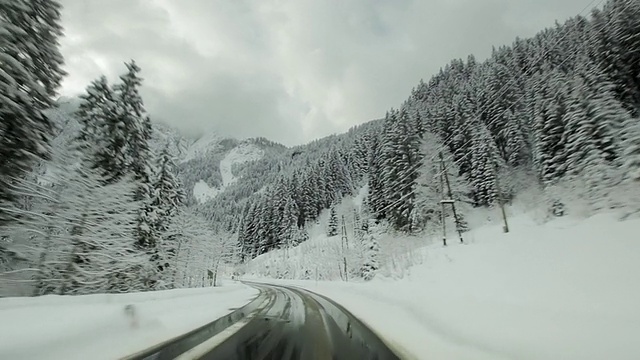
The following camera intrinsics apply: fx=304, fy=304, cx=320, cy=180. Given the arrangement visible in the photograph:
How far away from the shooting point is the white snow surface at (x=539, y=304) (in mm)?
4016

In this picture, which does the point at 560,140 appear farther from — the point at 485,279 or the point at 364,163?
the point at 364,163

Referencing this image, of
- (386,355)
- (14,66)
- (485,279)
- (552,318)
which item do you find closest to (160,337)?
(386,355)

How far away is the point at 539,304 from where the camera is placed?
268 inches

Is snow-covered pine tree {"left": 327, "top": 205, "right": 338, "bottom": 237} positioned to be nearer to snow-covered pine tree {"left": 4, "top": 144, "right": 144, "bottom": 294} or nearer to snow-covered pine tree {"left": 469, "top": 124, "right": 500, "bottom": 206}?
snow-covered pine tree {"left": 469, "top": 124, "right": 500, "bottom": 206}

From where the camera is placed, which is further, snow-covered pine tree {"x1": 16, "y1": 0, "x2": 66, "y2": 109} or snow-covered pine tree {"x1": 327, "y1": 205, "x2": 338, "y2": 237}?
snow-covered pine tree {"x1": 327, "y1": 205, "x2": 338, "y2": 237}

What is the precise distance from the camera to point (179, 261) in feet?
112

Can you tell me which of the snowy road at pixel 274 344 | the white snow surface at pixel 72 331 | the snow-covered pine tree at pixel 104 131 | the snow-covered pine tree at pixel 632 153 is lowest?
the snowy road at pixel 274 344

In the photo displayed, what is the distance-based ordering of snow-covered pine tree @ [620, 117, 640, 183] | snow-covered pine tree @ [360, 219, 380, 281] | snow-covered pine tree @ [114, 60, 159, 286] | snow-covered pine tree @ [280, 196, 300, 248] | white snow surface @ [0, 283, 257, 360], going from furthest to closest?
snow-covered pine tree @ [280, 196, 300, 248], snow-covered pine tree @ [360, 219, 380, 281], snow-covered pine tree @ [114, 60, 159, 286], snow-covered pine tree @ [620, 117, 640, 183], white snow surface @ [0, 283, 257, 360]

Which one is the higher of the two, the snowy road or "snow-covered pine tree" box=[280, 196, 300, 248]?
"snow-covered pine tree" box=[280, 196, 300, 248]

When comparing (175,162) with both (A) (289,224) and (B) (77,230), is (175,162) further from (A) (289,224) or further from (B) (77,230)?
(A) (289,224)

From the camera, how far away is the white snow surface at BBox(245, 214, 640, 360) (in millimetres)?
4016

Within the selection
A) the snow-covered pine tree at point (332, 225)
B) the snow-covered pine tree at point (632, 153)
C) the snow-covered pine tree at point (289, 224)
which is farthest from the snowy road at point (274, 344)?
the snow-covered pine tree at point (289, 224)

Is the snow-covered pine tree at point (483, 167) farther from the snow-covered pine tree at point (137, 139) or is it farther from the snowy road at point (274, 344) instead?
the snowy road at point (274, 344)

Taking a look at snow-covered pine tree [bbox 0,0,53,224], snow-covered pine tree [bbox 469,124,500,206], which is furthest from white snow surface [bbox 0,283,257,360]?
snow-covered pine tree [bbox 469,124,500,206]
